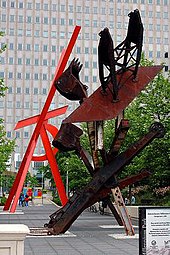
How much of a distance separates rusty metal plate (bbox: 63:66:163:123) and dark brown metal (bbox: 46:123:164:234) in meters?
1.49

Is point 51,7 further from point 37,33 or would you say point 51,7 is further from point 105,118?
point 105,118

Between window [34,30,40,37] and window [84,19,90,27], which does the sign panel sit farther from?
window [84,19,90,27]

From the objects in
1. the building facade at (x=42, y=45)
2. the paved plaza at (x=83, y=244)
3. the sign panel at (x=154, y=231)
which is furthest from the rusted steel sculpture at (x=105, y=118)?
the building facade at (x=42, y=45)

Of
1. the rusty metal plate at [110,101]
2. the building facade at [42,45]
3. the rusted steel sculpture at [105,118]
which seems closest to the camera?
the rusty metal plate at [110,101]

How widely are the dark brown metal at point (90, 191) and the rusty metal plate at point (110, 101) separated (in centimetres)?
149

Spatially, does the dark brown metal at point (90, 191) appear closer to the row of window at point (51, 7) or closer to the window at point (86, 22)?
the window at point (86, 22)

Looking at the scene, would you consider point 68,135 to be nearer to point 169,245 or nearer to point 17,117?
point 169,245

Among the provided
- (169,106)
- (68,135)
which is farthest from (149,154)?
(68,135)

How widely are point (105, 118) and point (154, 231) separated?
7.96 metres

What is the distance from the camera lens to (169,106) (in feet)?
83.8

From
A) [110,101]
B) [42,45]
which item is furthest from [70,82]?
[42,45]

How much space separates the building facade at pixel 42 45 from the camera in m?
95.8

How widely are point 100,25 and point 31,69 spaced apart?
1696cm

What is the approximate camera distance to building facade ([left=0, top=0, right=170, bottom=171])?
3770 inches
